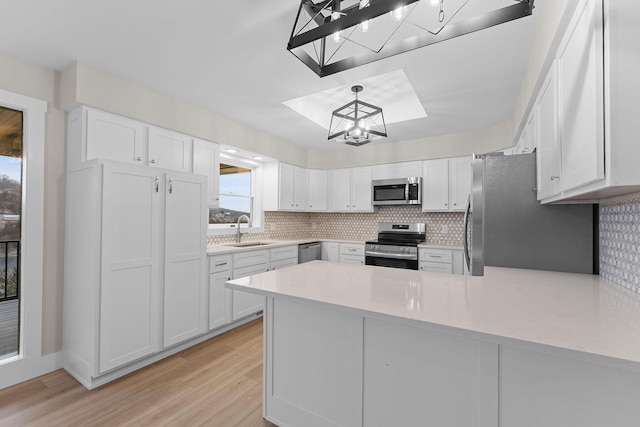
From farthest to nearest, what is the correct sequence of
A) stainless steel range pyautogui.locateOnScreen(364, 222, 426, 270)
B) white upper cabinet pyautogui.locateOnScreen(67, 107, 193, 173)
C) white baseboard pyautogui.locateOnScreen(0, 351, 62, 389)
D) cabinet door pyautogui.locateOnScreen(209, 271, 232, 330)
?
stainless steel range pyautogui.locateOnScreen(364, 222, 426, 270)
cabinet door pyautogui.locateOnScreen(209, 271, 232, 330)
white upper cabinet pyautogui.locateOnScreen(67, 107, 193, 173)
white baseboard pyautogui.locateOnScreen(0, 351, 62, 389)

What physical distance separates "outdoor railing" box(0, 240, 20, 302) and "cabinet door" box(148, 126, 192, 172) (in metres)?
1.28

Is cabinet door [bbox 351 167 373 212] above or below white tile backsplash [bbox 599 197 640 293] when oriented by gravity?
above

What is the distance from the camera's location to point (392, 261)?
440cm

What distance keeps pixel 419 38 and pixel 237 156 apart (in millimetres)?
3366

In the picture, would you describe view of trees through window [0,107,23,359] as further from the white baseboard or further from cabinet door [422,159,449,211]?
cabinet door [422,159,449,211]

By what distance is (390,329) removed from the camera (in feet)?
4.56

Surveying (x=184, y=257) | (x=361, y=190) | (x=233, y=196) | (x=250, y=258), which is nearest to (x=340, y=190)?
(x=361, y=190)

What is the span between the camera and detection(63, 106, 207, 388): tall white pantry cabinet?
2.27 m

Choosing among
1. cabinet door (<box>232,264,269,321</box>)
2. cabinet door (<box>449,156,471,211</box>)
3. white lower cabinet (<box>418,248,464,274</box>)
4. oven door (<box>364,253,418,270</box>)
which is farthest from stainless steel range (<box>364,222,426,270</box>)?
cabinet door (<box>232,264,269,321</box>)

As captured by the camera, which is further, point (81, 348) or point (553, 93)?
point (81, 348)

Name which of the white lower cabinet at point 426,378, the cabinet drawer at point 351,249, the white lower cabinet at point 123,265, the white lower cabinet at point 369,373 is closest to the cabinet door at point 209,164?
the white lower cabinet at point 123,265

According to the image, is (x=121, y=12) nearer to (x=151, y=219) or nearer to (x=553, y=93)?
(x=151, y=219)

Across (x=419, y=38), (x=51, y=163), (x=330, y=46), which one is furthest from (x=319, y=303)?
(x=51, y=163)

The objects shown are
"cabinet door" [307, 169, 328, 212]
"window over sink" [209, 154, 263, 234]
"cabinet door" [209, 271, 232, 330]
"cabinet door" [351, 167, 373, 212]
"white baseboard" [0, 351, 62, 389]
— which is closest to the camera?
"white baseboard" [0, 351, 62, 389]
